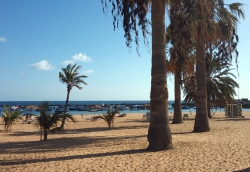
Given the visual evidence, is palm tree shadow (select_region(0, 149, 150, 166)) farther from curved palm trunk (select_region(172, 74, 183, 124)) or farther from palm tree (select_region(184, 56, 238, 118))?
palm tree (select_region(184, 56, 238, 118))

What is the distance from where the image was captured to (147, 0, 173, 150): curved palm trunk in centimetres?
962

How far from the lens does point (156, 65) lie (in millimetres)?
9875

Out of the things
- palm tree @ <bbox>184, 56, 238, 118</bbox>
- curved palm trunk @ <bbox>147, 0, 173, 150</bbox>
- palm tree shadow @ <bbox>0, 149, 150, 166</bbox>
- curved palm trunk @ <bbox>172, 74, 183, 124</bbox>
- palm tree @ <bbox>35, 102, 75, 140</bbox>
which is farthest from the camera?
palm tree @ <bbox>184, 56, 238, 118</bbox>

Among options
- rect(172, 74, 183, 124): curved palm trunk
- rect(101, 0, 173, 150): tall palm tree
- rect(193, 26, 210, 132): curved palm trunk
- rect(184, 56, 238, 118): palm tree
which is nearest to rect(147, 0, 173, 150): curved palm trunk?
rect(101, 0, 173, 150): tall palm tree

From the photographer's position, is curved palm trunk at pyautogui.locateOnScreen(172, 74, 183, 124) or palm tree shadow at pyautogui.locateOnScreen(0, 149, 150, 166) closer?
palm tree shadow at pyautogui.locateOnScreen(0, 149, 150, 166)

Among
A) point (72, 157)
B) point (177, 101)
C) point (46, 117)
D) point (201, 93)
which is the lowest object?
point (72, 157)

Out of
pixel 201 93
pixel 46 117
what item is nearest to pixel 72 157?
pixel 46 117

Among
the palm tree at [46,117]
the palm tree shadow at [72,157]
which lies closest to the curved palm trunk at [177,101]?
the palm tree at [46,117]

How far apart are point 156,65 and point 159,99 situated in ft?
3.82

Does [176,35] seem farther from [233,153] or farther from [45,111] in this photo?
[45,111]

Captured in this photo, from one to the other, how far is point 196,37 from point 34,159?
10.1 meters

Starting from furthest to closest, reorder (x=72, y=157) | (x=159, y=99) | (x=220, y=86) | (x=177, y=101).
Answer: (x=220, y=86)
(x=177, y=101)
(x=159, y=99)
(x=72, y=157)

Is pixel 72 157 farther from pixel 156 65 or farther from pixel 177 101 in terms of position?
pixel 177 101

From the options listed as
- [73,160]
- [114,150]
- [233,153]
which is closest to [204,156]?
[233,153]
